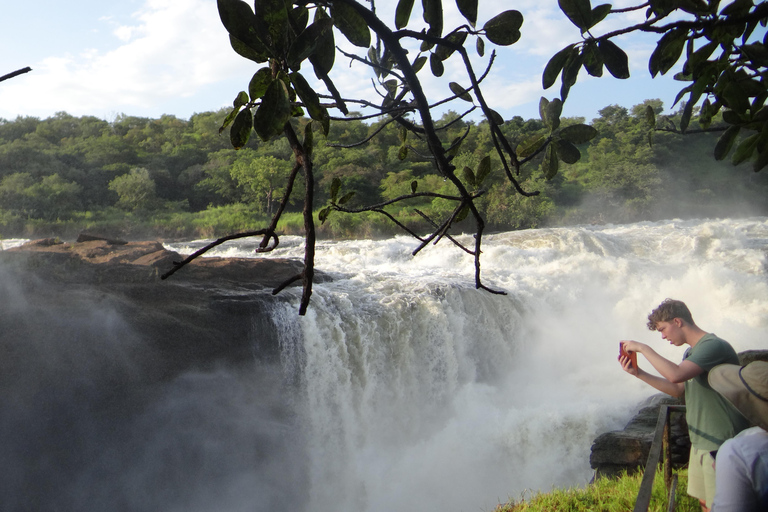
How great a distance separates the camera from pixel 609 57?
867 millimetres

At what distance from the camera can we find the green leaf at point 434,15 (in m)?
0.82

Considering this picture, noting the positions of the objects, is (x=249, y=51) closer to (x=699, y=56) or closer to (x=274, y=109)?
(x=274, y=109)

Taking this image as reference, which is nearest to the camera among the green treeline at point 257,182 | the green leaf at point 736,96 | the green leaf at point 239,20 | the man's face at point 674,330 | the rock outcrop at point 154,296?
the green leaf at point 239,20

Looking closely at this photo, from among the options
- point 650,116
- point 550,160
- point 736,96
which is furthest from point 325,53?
point 650,116

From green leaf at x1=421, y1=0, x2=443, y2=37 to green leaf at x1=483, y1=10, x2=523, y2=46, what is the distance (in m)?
0.07

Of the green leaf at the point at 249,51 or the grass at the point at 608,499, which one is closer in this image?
the green leaf at the point at 249,51

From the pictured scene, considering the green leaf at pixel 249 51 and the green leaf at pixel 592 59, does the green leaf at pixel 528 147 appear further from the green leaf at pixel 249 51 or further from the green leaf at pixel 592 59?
the green leaf at pixel 249 51

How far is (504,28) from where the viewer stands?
2.64 feet

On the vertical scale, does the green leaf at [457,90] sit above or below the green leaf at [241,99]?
above

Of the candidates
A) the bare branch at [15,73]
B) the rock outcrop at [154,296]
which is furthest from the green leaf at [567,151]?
the rock outcrop at [154,296]

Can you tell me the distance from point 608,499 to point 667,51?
347 cm

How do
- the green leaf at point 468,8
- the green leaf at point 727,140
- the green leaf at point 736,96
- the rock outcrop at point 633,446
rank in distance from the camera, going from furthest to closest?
the rock outcrop at point 633,446, the green leaf at point 727,140, the green leaf at point 736,96, the green leaf at point 468,8

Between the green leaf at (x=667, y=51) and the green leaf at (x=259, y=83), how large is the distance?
86cm

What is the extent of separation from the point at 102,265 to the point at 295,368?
116 inches
